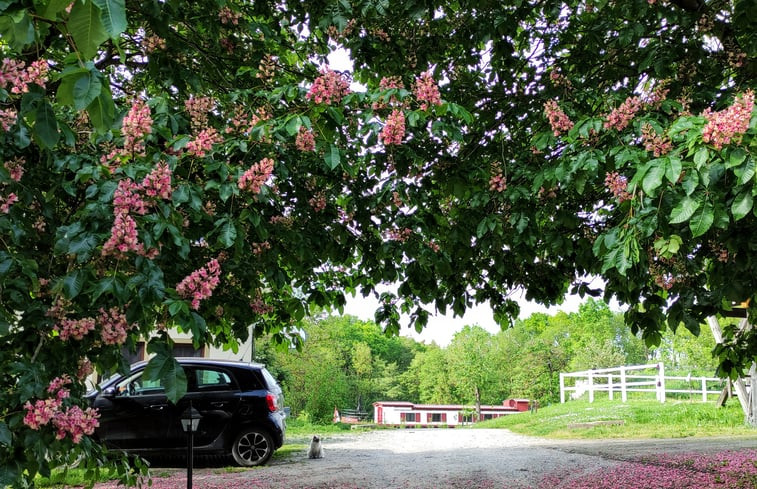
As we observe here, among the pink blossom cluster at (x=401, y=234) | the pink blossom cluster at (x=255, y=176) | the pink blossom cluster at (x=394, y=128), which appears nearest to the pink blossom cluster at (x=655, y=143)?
the pink blossom cluster at (x=394, y=128)

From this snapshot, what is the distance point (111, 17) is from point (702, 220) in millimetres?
2634

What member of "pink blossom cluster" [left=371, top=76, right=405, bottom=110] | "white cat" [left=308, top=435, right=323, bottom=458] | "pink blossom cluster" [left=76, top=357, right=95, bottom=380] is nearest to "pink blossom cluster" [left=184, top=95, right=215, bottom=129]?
"pink blossom cluster" [left=371, top=76, right=405, bottom=110]

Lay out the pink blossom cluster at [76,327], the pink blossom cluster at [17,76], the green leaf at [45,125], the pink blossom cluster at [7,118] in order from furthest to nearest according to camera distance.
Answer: the pink blossom cluster at [76,327] < the pink blossom cluster at [7,118] < the pink blossom cluster at [17,76] < the green leaf at [45,125]

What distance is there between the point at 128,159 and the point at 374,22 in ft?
9.11

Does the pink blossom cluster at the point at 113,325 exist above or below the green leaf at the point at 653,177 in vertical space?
below

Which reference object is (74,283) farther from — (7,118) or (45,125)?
(45,125)

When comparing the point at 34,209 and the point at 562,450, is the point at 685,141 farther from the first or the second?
the point at 562,450

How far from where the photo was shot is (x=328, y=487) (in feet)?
21.9

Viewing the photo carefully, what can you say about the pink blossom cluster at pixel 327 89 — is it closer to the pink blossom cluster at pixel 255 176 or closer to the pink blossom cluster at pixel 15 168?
the pink blossom cluster at pixel 255 176

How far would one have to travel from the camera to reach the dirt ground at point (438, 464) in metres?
7.02

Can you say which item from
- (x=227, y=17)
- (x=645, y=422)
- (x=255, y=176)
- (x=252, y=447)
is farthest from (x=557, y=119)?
(x=645, y=422)

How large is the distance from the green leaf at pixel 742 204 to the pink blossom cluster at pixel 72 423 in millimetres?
Result: 3209

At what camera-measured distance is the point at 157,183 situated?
2734 mm

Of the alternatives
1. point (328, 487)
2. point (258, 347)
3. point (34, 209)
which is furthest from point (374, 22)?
point (258, 347)
